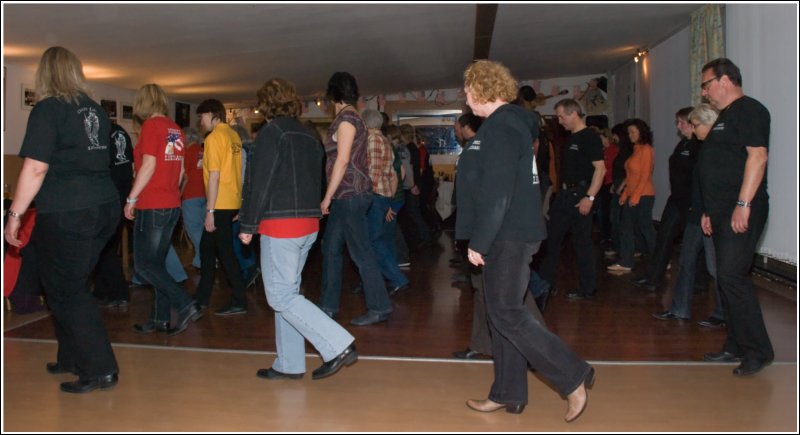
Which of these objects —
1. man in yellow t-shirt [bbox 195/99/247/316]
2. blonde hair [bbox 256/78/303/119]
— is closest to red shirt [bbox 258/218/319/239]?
blonde hair [bbox 256/78/303/119]

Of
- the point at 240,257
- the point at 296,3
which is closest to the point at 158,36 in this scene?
the point at 296,3

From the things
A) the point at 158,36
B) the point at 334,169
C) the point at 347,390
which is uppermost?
the point at 158,36

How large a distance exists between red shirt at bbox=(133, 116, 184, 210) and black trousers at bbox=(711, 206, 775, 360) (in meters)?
2.85

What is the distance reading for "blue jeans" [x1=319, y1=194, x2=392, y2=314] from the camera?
4410mm

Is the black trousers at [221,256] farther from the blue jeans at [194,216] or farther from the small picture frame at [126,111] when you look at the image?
the small picture frame at [126,111]

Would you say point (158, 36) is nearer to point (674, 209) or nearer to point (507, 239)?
point (674, 209)

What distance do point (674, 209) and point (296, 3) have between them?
140 inches

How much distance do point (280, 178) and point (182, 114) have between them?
12.0m

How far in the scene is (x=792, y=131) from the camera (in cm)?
565

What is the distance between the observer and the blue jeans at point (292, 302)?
127 inches

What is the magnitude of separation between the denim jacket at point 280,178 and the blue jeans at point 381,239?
1.92 meters

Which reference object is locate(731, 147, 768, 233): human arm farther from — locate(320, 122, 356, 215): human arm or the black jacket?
locate(320, 122, 356, 215): human arm

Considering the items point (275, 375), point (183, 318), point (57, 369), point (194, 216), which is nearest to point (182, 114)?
point (194, 216)

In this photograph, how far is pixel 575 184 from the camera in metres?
5.09
